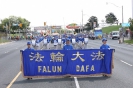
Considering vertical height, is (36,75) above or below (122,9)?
below

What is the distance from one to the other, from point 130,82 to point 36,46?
2206 centimetres

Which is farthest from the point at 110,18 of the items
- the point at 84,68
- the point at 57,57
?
the point at 57,57

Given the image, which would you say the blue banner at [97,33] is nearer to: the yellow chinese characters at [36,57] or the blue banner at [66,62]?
the blue banner at [66,62]

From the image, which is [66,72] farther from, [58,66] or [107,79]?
[107,79]

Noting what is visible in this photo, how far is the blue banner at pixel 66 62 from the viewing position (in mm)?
11805

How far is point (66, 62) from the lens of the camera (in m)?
12.0

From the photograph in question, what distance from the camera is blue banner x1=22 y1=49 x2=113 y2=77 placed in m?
11.8

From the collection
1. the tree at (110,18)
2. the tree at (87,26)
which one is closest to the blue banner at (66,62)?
the tree at (87,26)

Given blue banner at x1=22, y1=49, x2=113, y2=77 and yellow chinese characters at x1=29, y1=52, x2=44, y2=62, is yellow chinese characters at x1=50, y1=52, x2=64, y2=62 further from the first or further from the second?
yellow chinese characters at x1=29, y1=52, x2=44, y2=62

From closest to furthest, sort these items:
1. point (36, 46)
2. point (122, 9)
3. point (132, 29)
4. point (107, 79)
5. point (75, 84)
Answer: point (75, 84) → point (107, 79) → point (36, 46) → point (122, 9) → point (132, 29)

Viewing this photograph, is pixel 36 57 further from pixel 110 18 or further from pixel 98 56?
pixel 110 18

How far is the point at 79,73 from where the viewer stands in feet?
39.0

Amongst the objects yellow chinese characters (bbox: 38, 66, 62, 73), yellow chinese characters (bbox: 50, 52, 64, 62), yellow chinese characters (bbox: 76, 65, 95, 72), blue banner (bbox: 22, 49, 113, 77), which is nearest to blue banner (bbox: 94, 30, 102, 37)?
blue banner (bbox: 22, 49, 113, 77)

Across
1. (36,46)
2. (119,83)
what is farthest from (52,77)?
(36,46)
